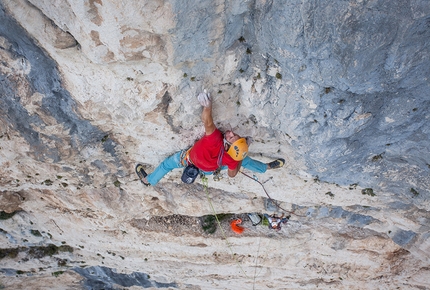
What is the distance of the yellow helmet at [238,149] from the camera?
214 inches

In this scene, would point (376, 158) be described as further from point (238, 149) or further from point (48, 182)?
point (48, 182)

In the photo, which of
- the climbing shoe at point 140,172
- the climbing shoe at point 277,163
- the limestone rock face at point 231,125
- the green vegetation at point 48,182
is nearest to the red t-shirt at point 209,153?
the limestone rock face at point 231,125

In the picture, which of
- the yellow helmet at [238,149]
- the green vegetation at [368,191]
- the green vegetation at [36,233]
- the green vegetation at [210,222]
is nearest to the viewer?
the yellow helmet at [238,149]

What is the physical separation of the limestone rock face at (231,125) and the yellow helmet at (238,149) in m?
0.36

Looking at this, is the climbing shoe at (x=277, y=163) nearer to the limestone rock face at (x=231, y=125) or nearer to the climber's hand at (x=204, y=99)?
the limestone rock face at (x=231, y=125)

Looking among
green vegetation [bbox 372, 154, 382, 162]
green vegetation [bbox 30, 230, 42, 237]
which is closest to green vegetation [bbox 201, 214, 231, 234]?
green vegetation [bbox 372, 154, 382, 162]

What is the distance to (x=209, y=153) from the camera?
557 cm

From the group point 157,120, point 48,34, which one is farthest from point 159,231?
point 48,34

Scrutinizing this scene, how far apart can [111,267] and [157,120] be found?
7950mm

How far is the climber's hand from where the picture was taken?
195 inches

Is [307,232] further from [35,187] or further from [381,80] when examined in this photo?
[35,187]

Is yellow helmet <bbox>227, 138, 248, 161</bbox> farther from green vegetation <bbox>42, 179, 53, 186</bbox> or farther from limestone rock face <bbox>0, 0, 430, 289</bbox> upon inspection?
green vegetation <bbox>42, 179, 53, 186</bbox>

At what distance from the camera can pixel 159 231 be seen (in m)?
9.39

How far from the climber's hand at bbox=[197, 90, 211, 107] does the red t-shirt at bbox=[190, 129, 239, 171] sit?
574mm
